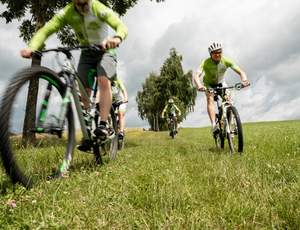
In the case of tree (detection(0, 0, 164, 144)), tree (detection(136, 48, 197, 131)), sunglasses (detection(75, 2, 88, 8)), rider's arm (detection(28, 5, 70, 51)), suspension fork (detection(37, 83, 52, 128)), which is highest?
tree (detection(136, 48, 197, 131))

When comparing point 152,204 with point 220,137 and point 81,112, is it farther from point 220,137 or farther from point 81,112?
point 220,137

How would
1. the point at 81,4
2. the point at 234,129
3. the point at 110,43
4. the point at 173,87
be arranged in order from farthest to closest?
the point at 173,87
the point at 234,129
the point at 81,4
the point at 110,43

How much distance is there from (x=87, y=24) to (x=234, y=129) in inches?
190

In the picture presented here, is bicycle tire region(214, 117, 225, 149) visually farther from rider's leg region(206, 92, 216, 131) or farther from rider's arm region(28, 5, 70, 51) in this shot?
rider's arm region(28, 5, 70, 51)

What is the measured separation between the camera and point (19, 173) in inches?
143

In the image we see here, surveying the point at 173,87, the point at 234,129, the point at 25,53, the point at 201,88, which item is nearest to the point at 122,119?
the point at 201,88

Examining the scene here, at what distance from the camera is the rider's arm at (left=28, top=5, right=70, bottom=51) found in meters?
4.86

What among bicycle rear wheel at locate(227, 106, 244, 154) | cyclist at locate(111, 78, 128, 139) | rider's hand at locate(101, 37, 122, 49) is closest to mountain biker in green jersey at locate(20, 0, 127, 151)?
rider's hand at locate(101, 37, 122, 49)

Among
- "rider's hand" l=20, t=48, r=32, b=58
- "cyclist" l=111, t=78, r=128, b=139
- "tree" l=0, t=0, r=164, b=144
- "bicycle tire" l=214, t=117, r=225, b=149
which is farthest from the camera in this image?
"tree" l=0, t=0, r=164, b=144

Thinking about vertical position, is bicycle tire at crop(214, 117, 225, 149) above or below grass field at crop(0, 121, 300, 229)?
above

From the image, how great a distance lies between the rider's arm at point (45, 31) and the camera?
4855mm

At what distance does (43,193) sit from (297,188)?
7.28 ft

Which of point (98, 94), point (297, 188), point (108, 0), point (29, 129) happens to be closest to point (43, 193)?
point (29, 129)

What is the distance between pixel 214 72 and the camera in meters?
9.84
